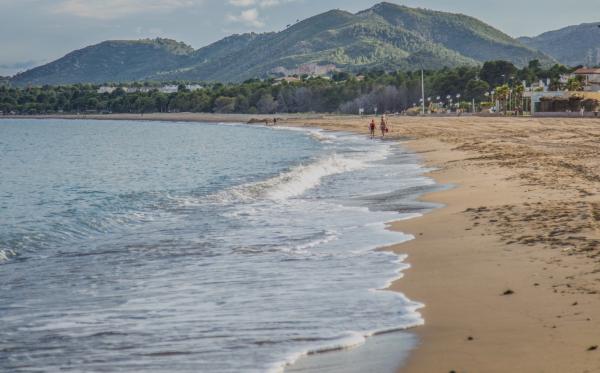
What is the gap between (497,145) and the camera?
119ft

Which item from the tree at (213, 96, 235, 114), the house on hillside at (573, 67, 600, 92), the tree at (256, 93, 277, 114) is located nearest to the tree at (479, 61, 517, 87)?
the house on hillside at (573, 67, 600, 92)

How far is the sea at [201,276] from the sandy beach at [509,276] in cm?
45

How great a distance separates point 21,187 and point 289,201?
13.7 metres

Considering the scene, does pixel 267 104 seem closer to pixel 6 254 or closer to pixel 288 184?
pixel 288 184

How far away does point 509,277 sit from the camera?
9.15 metres

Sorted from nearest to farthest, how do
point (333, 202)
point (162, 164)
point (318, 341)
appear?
point (318, 341) < point (333, 202) < point (162, 164)

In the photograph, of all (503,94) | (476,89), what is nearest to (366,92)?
(476,89)

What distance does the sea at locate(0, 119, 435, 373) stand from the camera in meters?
7.10

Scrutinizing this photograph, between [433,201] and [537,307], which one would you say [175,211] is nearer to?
[433,201]

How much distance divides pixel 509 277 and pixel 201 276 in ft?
12.5

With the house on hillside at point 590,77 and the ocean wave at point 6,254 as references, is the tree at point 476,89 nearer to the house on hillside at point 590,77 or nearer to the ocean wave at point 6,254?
the house on hillside at point 590,77

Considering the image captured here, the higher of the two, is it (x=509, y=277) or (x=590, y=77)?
(x=590, y=77)

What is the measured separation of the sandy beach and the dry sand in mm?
10

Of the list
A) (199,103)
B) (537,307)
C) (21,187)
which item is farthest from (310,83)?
(537,307)
